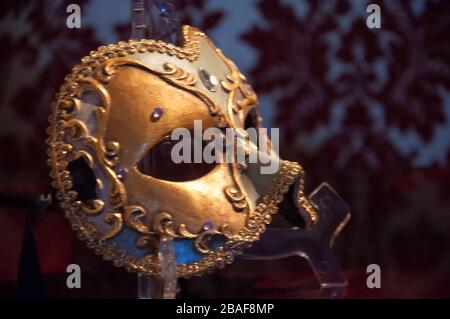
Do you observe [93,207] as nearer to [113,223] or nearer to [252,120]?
[113,223]

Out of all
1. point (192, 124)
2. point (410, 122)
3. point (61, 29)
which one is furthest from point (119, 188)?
point (410, 122)

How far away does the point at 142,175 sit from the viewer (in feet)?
3.16

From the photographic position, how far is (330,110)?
4.76 ft

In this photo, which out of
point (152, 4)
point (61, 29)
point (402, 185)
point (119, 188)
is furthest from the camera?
point (402, 185)

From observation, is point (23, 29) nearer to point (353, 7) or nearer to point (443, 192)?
point (353, 7)

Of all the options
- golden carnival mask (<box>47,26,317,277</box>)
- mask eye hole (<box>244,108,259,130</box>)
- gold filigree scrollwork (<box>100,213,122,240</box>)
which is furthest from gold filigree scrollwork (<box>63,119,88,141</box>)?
mask eye hole (<box>244,108,259,130</box>)

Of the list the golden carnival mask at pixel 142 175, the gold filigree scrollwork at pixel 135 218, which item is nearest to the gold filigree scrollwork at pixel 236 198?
the golden carnival mask at pixel 142 175

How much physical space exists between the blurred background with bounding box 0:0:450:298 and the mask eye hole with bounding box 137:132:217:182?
1.09 feet

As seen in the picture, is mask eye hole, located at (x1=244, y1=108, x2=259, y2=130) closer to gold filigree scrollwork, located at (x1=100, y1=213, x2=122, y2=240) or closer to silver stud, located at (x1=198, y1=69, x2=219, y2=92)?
silver stud, located at (x1=198, y1=69, x2=219, y2=92)

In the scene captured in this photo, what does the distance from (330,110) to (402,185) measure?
209 millimetres

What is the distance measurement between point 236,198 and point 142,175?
0.13 m

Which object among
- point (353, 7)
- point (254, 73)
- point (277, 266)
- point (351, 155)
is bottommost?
point (277, 266)

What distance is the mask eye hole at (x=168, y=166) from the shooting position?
3.32 feet

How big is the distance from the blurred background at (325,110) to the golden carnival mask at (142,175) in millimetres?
353
